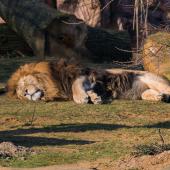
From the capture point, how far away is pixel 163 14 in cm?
2592

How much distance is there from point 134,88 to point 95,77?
75 cm

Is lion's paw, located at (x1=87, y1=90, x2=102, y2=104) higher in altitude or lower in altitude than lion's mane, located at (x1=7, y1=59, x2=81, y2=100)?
lower

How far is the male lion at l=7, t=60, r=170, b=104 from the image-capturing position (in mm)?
12273

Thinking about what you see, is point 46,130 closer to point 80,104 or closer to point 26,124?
point 26,124

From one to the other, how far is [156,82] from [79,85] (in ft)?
4.73

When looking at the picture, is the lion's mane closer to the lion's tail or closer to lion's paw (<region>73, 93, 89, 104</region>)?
lion's paw (<region>73, 93, 89, 104</region>)

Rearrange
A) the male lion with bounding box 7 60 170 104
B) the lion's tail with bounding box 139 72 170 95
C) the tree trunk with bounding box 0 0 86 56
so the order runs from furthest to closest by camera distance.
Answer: the tree trunk with bounding box 0 0 86 56
the lion's tail with bounding box 139 72 170 95
the male lion with bounding box 7 60 170 104

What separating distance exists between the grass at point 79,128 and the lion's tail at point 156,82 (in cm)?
71

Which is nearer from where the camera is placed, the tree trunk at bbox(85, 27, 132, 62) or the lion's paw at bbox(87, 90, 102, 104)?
the lion's paw at bbox(87, 90, 102, 104)

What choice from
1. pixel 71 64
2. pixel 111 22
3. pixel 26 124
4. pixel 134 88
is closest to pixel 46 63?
pixel 71 64

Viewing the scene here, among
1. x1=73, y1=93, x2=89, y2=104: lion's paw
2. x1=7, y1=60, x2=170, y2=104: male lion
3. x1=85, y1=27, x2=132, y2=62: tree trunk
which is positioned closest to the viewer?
x1=73, y1=93, x2=89, y2=104: lion's paw

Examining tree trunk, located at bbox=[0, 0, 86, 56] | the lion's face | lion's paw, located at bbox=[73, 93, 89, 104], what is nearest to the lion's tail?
lion's paw, located at bbox=[73, 93, 89, 104]

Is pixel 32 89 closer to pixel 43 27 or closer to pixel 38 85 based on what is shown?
pixel 38 85

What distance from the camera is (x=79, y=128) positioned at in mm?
9539
